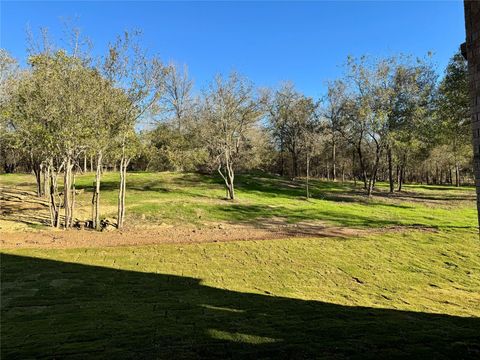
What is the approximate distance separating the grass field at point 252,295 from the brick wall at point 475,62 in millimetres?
2343

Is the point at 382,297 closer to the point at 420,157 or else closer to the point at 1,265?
the point at 1,265

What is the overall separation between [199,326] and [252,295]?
10.2ft

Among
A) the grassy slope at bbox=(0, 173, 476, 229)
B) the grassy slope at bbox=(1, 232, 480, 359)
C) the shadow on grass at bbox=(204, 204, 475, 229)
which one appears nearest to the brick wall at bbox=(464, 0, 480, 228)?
the grassy slope at bbox=(1, 232, 480, 359)

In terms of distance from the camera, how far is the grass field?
414 cm

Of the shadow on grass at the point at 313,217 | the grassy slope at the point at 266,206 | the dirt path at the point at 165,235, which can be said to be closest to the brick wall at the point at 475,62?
the dirt path at the point at 165,235

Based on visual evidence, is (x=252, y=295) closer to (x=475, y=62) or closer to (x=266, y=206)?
(x=475, y=62)

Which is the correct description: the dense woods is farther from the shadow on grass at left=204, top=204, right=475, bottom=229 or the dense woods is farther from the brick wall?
the brick wall

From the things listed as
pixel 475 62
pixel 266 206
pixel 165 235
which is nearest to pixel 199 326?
pixel 475 62

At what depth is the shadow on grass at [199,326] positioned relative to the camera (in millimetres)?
3926

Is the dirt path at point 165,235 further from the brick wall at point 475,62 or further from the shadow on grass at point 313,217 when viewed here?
the brick wall at point 475,62

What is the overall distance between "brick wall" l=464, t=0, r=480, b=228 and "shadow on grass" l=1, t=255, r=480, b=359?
233cm

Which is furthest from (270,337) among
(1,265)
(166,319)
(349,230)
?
(349,230)

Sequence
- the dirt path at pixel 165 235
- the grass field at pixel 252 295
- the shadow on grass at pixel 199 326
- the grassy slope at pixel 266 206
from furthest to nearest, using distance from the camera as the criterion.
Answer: the grassy slope at pixel 266 206 < the dirt path at pixel 165 235 < the grass field at pixel 252 295 < the shadow on grass at pixel 199 326

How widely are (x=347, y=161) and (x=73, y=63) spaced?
50941 mm
